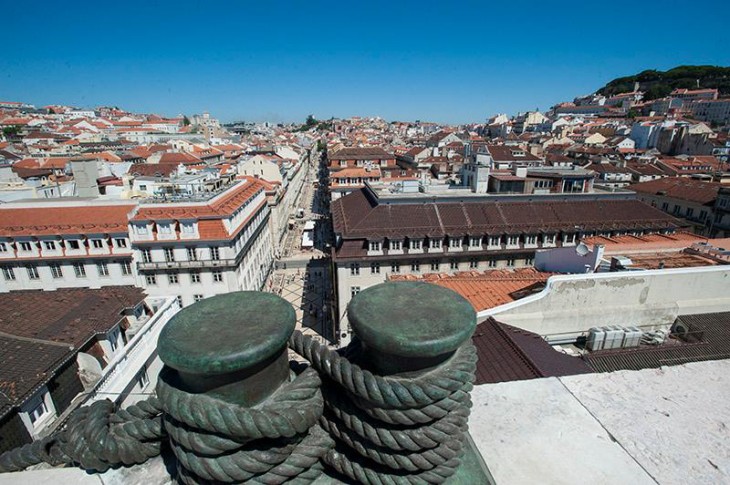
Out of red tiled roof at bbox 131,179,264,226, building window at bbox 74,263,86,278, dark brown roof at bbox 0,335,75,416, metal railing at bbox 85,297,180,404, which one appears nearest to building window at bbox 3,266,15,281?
building window at bbox 74,263,86,278

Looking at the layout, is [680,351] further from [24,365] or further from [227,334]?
[24,365]

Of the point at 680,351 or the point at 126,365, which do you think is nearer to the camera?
the point at 680,351

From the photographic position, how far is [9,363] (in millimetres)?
12477

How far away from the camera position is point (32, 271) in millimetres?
25578

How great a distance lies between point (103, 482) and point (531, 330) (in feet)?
39.9

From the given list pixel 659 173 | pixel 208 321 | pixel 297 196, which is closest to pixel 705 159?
pixel 659 173

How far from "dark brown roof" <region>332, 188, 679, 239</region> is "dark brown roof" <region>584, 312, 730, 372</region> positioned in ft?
50.9

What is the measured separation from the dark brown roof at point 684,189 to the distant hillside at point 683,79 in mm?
125217

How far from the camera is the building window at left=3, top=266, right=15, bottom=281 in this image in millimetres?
25359

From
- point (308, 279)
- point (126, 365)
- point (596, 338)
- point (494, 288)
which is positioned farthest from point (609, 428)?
point (308, 279)

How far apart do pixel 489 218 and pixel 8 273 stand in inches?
1358

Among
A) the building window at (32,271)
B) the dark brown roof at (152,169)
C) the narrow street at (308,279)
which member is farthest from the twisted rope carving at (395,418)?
the dark brown roof at (152,169)

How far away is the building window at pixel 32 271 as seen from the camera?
25.4 metres

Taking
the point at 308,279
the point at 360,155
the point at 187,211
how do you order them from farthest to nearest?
the point at 360,155 < the point at 308,279 < the point at 187,211
